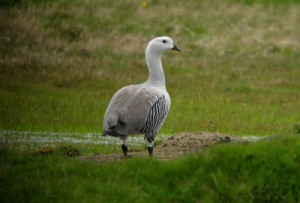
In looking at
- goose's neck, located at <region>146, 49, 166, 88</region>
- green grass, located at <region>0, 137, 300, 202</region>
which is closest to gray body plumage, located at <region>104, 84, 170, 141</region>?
goose's neck, located at <region>146, 49, 166, 88</region>

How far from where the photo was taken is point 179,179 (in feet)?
30.5

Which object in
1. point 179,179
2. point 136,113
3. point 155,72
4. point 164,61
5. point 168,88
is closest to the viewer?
point 179,179

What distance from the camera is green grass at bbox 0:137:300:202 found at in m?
8.98

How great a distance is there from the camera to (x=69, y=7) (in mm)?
30688

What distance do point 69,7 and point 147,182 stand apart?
72.3 feet

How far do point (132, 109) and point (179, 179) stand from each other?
192cm

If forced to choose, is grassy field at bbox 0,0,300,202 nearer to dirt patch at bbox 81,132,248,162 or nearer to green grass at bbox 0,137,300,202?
green grass at bbox 0,137,300,202

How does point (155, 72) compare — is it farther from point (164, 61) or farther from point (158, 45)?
point (164, 61)

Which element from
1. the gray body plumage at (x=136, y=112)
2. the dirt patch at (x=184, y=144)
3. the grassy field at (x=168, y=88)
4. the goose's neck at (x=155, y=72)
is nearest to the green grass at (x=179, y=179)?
the grassy field at (x=168, y=88)

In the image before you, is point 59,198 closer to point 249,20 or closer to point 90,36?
point 90,36

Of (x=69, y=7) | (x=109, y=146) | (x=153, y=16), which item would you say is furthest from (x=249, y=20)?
(x=109, y=146)

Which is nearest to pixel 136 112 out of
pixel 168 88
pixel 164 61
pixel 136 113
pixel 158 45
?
pixel 136 113

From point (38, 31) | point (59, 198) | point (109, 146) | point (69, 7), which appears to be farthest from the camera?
point (69, 7)

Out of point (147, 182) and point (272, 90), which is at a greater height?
point (147, 182)
